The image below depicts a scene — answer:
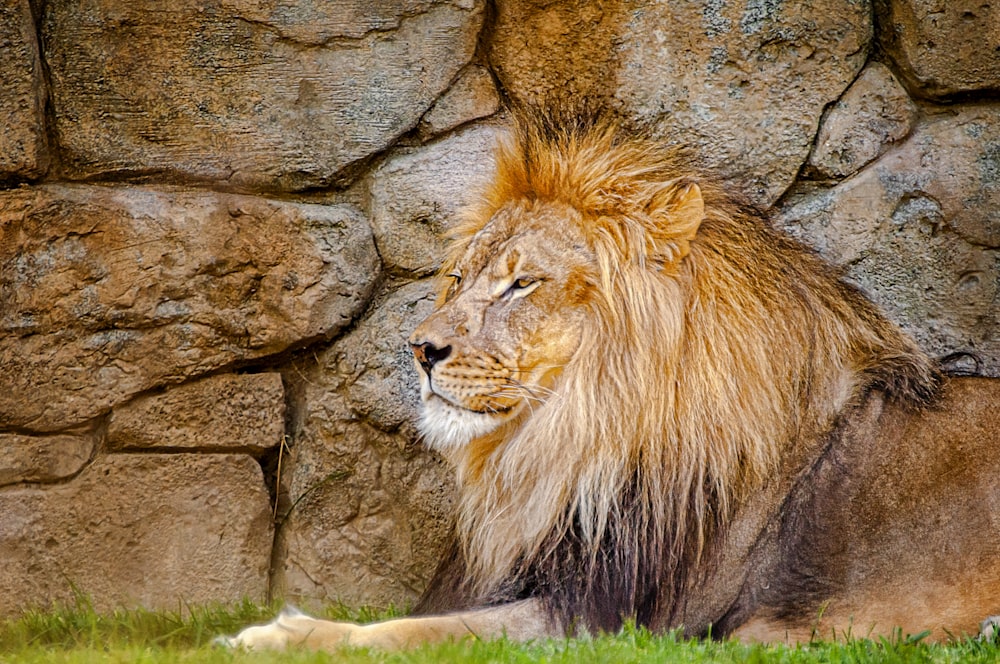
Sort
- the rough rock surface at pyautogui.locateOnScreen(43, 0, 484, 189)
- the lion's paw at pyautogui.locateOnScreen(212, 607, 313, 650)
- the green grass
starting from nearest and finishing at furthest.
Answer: the green grass, the lion's paw at pyautogui.locateOnScreen(212, 607, 313, 650), the rough rock surface at pyautogui.locateOnScreen(43, 0, 484, 189)

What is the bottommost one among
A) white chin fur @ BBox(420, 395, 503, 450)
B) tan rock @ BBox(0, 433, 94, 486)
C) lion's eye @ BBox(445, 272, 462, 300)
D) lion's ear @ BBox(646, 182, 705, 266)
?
tan rock @ BBox(0, 433, 94, 486)

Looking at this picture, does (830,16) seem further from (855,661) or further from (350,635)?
(350,635)

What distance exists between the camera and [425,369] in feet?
11.1

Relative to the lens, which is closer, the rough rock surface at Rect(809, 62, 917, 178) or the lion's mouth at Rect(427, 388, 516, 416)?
the lion's mouth at Rect(427, 388, 516, 416)

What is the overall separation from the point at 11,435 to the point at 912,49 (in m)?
3.48

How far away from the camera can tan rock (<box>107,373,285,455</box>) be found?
13.7ft

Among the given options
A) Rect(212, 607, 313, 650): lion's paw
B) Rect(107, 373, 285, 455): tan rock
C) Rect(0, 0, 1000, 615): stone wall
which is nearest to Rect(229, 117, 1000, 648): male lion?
Rect(212, 607, 313, 650): lion's paw

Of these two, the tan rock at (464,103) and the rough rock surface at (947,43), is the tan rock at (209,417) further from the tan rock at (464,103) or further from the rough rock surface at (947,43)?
the rough rock surface at (947,43)

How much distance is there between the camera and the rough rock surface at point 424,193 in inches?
173

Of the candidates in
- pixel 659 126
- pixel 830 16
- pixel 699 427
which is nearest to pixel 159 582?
pixel 699 427

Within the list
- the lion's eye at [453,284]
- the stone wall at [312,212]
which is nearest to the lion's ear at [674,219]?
the lion's eye at [453,284]

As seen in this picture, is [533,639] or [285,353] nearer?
[533,639]

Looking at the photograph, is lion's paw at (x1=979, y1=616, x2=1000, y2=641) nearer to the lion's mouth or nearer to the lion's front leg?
the lion's front leg

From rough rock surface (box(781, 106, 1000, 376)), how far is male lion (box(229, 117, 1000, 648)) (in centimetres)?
84
